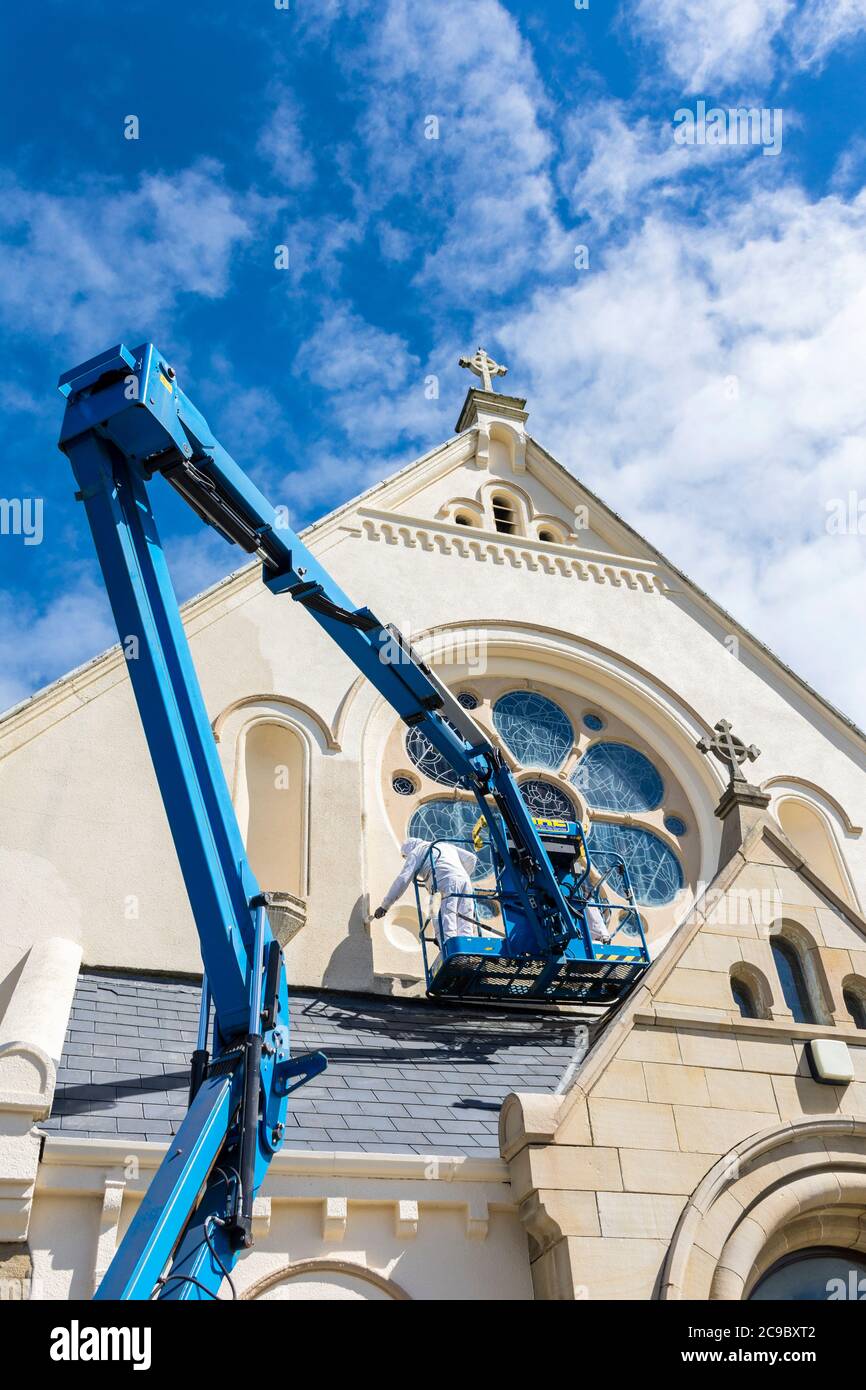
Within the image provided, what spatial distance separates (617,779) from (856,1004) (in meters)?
6.50

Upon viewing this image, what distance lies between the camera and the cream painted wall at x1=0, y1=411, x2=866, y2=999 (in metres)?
12.4

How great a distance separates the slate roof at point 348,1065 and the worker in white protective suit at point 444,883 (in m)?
0.84

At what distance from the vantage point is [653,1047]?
29.3 feet

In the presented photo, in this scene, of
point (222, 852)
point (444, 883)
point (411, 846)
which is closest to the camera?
point (222, 852)

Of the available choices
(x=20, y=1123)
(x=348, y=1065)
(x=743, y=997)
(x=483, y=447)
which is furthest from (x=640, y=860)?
(x=20, y=1123)

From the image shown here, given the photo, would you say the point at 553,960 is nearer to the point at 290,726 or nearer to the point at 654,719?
the point at 290,726

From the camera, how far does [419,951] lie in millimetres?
13500

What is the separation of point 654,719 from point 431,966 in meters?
5.37

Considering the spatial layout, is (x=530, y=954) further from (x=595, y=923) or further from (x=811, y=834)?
(x=811, y=834)

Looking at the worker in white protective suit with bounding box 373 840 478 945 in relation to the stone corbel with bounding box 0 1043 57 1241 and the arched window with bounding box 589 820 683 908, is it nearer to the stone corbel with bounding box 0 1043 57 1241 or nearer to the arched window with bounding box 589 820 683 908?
the arched window with bounding box 589 820 683 908

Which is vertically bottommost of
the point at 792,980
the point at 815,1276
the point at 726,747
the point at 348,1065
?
the point at 815,1276

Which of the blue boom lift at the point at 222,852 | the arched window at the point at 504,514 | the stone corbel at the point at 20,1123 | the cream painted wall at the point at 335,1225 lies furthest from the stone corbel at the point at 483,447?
the stone corbel at the point at 20,1123

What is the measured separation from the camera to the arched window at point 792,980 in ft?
32.6
